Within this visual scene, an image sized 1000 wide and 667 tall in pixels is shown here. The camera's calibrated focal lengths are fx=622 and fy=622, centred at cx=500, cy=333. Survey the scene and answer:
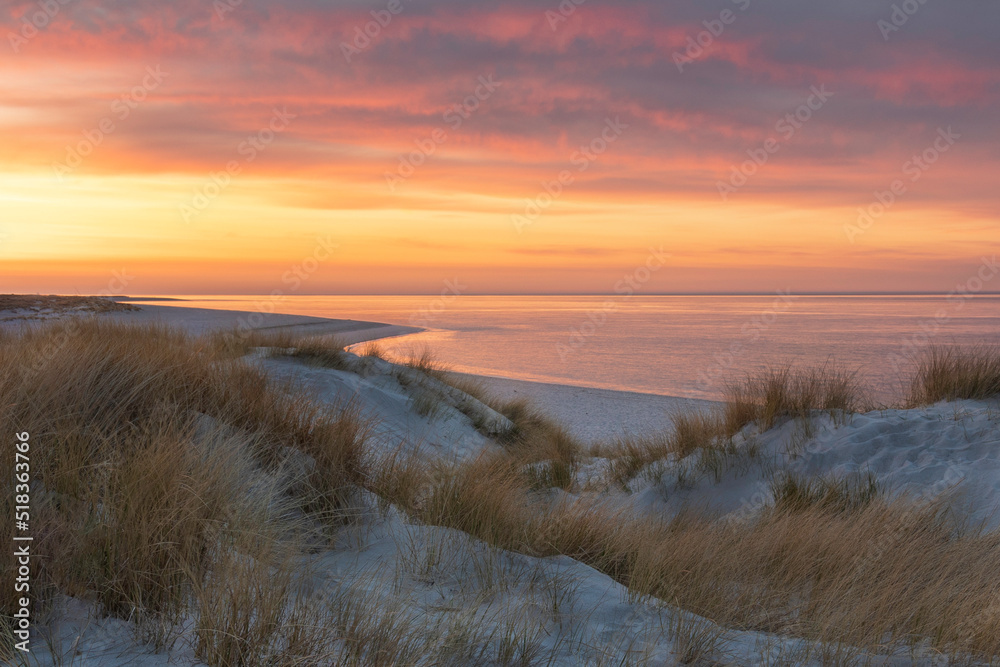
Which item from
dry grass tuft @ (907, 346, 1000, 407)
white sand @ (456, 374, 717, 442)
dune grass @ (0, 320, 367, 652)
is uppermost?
dry grass tuft @ (907, 346, 1000, 407)

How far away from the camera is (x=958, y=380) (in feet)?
26.2

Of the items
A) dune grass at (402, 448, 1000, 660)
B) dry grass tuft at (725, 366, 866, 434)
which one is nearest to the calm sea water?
dry grass tuft at (725, 366, 866, 434)

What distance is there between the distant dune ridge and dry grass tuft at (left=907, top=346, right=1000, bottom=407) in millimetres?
1435

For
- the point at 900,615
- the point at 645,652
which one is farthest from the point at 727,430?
→ the point at 645,652

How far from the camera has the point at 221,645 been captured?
2236 mm

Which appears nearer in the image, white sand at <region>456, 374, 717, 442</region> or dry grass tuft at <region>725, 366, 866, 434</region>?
dry grass tuft at <region>725, 366, 866, 434</region>

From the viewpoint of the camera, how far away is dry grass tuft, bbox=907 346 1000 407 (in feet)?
25.6

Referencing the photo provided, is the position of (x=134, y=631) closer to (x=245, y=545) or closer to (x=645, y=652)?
(x=245, y=545)

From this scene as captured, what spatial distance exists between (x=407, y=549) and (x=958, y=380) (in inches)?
309

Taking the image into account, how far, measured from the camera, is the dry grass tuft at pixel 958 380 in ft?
25.6

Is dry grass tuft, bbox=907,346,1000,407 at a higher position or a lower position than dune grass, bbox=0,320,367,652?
higher

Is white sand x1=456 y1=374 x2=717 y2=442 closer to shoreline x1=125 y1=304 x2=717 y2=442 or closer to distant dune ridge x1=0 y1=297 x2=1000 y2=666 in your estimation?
shoreline x1=125 y1=304 x2=717 y2=442

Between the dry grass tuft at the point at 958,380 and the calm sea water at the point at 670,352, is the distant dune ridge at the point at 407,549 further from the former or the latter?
the calm sea water at the point at 670,352

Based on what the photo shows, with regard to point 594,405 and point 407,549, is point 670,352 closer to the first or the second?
point 594,405
